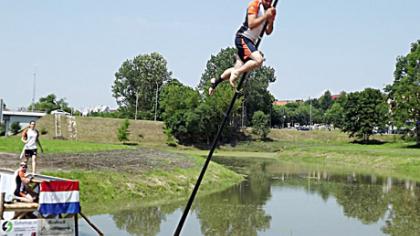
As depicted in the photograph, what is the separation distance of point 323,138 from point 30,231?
8806cm

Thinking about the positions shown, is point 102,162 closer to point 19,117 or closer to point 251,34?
point 251,34

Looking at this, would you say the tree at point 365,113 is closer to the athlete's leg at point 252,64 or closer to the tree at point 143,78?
the tree at point 143,78

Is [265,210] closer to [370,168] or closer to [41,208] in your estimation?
[41,208]

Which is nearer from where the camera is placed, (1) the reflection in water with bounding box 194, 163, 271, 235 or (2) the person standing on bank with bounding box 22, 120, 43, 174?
(2) the person standing on bank with bounding box 22, 120, 43, 174


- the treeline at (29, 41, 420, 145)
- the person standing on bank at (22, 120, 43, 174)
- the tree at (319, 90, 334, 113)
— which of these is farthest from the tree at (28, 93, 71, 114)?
the person standing on bank at (22, 120, 43, 174)

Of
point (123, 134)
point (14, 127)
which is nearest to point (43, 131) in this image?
point (123, 134)

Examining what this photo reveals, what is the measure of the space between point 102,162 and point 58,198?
1992 cm

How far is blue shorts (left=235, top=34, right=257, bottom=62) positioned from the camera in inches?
246

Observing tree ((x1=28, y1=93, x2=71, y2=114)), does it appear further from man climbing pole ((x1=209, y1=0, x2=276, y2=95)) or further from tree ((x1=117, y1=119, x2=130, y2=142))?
man climbing pole ((x1=209, y1=0, x2=276, y2=95))

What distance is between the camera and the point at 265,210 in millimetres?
27812

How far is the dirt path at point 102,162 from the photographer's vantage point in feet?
94.5

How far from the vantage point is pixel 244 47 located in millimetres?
6301

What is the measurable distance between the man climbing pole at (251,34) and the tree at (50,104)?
125 meters

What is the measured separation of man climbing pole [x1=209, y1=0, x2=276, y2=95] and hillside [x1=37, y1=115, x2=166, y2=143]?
7559 cm
